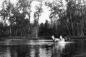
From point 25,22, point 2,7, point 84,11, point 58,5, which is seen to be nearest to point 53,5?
point 58,5

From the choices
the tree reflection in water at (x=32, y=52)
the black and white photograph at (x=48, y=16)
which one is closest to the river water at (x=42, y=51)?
the tree reflection in water at (x=32, y=52)

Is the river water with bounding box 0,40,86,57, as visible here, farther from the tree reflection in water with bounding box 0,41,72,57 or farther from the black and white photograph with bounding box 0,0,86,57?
the black and white photograph with bounding box 0,0,86,57

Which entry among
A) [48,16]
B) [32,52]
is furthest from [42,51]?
[48,16]

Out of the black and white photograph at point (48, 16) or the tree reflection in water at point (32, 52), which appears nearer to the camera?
the tree reflection in water at point (32, 52)

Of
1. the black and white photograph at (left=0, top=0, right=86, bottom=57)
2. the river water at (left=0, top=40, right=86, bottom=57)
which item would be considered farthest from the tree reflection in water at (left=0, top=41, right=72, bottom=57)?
the black and white photograph at (left=0, top=0, right=86, bottom=57)

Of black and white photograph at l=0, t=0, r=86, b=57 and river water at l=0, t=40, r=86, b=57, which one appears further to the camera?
black and white photograph at l=0, t=0, r=86, b=57

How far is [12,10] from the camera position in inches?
3853

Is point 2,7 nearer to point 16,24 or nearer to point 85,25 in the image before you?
point 16,24

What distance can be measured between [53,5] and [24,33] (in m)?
24.7

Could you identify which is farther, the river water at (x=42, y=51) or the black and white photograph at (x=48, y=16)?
the black and white photograph at (x=48, y=16)

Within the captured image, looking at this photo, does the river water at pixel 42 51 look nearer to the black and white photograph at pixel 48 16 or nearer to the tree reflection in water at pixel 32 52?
the tree reflection in water at pixel 32 52

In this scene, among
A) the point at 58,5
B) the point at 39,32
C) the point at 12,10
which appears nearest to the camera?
the point at 58,5

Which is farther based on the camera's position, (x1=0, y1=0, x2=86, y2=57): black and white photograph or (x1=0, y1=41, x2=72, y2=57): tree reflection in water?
(x1=0, y1=0, x2=86, y2=57): black and white photograph

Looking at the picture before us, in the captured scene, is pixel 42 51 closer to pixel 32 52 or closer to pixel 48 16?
pixel 32 52
